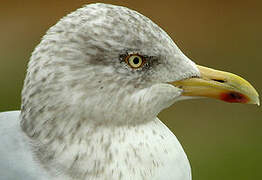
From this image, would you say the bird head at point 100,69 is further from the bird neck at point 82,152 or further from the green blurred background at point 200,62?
the green blurred background at point 200,62

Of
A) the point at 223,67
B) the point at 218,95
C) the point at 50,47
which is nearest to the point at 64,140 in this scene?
the point at 50,47

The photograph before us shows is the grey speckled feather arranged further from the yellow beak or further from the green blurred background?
the green blurred background

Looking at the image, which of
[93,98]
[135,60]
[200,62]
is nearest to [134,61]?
[135,60]

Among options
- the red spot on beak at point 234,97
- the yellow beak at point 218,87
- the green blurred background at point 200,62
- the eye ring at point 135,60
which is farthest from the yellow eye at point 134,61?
the green blurred background at point 200,62

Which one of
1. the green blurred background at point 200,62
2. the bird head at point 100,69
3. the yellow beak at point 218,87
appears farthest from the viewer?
the green blurred background at point 200,62

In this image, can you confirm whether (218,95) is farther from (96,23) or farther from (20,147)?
(20,147)

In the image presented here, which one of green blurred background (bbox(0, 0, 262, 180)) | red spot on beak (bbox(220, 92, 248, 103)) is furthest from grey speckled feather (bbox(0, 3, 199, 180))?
green blurred background (bbox(0, 0, 262, 180))
